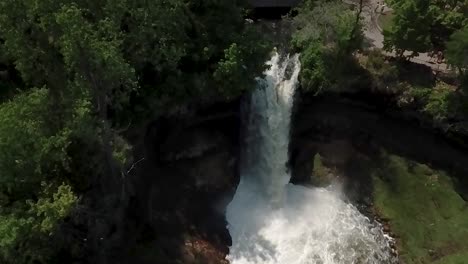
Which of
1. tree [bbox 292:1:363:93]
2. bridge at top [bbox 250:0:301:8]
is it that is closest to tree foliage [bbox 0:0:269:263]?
tree [bbox 292:1:363:93]

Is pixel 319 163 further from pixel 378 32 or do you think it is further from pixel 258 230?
pixel 378 32

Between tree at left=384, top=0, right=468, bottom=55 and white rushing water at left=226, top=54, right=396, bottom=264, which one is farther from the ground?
tree at left=384, top=0, right=468, bottom=55

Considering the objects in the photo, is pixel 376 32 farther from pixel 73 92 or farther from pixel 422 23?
pixel 73 92

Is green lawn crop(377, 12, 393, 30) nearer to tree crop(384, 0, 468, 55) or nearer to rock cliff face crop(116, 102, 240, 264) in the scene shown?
tree crop(384, 0, 468, 55)

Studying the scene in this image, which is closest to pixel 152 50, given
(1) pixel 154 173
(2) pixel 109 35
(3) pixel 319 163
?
(2) pixel 109 35

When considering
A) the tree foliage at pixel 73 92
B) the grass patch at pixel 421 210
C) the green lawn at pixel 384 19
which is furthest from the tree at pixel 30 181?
the green lawn at pixel 384 19

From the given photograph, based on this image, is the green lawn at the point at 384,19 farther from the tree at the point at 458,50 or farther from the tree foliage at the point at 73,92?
the tree foliage at the point at 73,92
